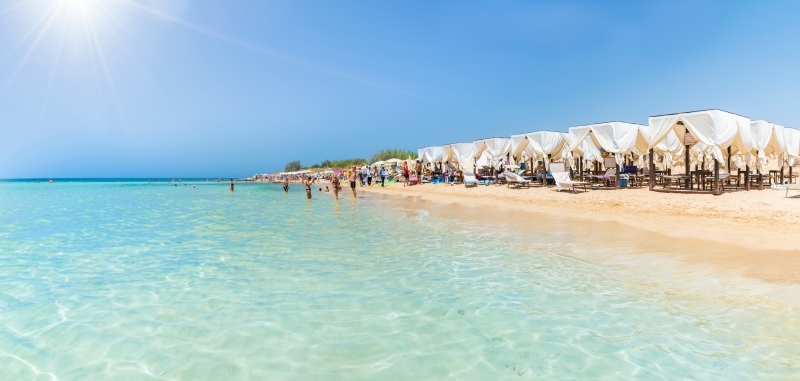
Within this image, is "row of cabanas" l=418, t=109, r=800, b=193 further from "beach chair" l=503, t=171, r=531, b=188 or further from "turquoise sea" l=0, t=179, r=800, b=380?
"turquoise sea" l=0, t=179, r=800, b=380

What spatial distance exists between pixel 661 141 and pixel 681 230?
12.1m

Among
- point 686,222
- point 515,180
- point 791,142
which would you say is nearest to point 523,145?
point 515,180

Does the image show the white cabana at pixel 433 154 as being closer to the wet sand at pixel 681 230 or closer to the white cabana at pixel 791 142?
the wet sand at pixel 681 230

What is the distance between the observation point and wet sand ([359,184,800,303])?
4.93 meters

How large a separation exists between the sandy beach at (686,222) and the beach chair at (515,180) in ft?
10.2

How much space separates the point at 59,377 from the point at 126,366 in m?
0.42

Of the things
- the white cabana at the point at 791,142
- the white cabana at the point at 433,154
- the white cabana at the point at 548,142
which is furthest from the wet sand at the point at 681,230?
the white cabana at the point at 433,154

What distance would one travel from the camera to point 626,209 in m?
11.8

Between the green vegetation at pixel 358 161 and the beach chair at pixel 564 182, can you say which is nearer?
the beach chair at pixel 564 182

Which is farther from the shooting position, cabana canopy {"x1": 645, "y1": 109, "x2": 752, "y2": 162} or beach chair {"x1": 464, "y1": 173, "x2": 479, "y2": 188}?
beach chair {"x1": 464, "y1": 173, "x2": 479, "y2": 188}

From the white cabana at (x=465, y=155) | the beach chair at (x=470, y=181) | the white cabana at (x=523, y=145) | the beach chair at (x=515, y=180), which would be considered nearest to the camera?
the beach chair at (x=515, y=180)

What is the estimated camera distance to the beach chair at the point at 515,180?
20.1m

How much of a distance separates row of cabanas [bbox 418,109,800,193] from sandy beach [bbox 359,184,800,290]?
2034mm

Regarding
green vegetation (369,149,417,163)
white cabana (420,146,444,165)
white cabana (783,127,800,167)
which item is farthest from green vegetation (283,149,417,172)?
white cabana (783,127,800,167)
